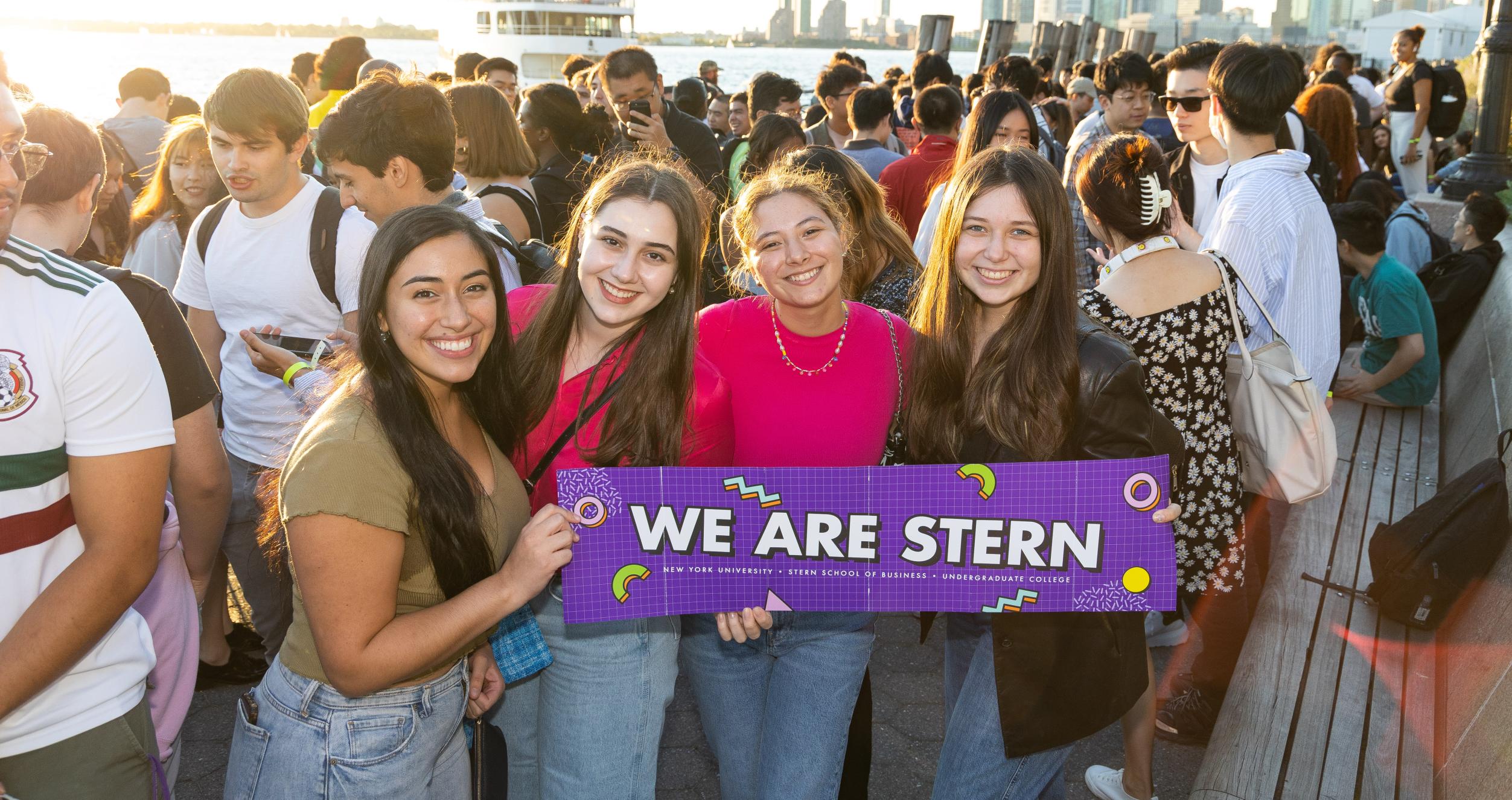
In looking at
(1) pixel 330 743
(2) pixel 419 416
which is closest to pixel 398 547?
(2) pixel 419 416

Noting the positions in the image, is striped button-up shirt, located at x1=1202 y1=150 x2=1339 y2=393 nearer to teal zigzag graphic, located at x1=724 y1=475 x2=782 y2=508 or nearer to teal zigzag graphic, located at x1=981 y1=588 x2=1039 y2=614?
teal zigzag graphic, located at x1=981 y1=588 x2=1039 y2=614

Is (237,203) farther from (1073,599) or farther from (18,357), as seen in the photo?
(1073,599)

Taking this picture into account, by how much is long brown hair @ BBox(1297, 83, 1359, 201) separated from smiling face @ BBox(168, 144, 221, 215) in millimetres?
6890

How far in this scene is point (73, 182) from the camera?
2.79m

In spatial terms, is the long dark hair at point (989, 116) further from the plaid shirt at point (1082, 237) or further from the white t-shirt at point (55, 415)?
the white t-shirt at point (55, 415)

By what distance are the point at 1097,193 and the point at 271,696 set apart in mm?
2538

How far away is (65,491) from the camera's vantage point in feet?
5.77

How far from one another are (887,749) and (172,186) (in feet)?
11.9

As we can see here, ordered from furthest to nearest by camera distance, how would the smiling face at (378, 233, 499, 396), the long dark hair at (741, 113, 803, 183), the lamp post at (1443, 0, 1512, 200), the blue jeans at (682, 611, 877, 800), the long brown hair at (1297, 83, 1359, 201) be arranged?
the lamp post at (1443, 0, 1512, 200) → the long brown hair at (1297, 83, 1359, 201) → the long dark hair at (741, 113, 803, 183) → the blue jeans at (682, 611, 877, 800) → the smiling face at (378, 233, 499, 396)

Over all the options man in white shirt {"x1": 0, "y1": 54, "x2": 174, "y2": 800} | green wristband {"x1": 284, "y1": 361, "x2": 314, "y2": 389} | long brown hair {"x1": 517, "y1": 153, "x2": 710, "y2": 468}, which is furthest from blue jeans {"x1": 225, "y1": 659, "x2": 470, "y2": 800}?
green wristband {"x1": 284, "y1": 361, "x2": 314, "y2": 389}

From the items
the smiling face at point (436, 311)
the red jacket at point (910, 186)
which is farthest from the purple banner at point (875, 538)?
the red jacket at point (910, 186)

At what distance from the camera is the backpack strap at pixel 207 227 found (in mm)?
3430

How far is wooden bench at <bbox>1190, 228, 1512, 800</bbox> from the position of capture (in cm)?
294

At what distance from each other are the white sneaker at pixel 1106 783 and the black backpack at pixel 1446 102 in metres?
11.8
